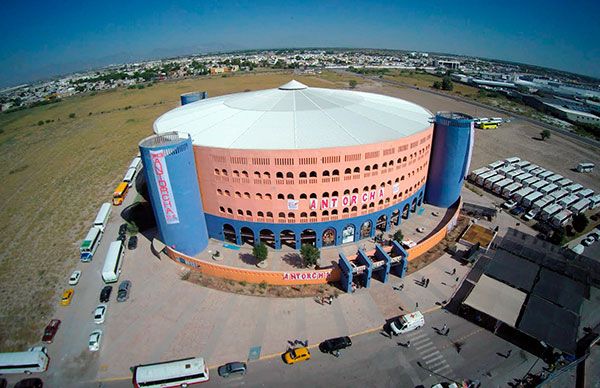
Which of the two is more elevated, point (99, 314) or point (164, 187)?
point (164, 187)

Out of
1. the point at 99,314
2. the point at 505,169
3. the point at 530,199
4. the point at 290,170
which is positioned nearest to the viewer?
the point at 99,314

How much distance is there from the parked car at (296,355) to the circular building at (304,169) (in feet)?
48.2

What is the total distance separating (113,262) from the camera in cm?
3766

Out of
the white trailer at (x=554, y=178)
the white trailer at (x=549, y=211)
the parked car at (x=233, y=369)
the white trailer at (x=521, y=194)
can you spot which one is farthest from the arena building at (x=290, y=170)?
the white trailer at (x=554, y=178)

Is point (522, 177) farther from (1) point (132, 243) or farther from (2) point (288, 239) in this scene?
(1) point (132, 243)

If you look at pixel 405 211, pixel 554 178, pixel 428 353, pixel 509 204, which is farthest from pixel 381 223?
pixel 554 178

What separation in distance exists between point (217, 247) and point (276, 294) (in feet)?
38.5

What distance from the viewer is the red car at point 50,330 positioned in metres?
29.3

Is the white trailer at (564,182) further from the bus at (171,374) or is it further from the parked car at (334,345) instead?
the bus at (171,374)

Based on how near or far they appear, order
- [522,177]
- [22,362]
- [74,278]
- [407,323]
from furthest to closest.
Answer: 1. [522,177]
2. [74,278]
3. [407,323]
4. [22,362]

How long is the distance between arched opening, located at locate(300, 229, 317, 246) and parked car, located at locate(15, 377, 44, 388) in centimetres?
2812

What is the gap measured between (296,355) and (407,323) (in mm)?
10944

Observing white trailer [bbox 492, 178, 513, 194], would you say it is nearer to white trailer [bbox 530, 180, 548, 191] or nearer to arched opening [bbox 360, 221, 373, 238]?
white trailer [bbox 530, 180, 548, 191]

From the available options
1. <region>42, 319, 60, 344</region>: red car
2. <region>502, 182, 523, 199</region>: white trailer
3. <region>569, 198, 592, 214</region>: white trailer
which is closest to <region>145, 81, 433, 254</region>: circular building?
<region>42, 319, 60, 344</region>: red car
